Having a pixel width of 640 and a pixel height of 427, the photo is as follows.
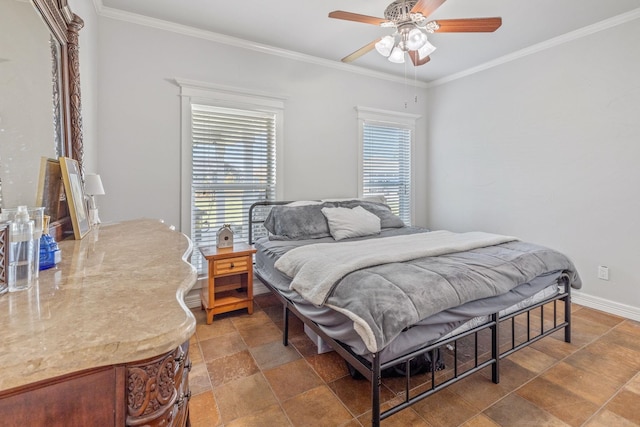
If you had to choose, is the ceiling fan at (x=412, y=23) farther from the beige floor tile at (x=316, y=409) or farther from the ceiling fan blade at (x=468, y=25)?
the beige floor tile at (x=316, y=409)

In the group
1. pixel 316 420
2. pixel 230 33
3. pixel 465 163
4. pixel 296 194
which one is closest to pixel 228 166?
pixel 296 194

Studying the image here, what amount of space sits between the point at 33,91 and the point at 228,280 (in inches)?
84.5

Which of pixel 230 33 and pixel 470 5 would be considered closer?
pixel 470 5

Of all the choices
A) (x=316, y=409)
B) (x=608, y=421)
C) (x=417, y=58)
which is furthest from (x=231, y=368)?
(x=417, y=58)

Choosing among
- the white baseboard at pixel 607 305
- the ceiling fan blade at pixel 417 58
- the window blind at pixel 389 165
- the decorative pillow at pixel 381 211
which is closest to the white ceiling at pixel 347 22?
the ceiling fan blade at pixel 417 58

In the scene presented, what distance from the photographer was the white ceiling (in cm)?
259

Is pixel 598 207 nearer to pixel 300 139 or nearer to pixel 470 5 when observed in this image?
pixel 470 5

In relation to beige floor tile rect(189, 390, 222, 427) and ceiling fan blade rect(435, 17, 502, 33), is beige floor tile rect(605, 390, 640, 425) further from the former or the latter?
ceiling fan blade rect(435, 17, 502, 33)

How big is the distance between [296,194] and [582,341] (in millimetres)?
2932

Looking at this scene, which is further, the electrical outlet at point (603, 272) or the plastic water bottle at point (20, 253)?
the electrical outlet at point (603, 272)

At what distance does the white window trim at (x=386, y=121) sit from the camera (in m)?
4.06

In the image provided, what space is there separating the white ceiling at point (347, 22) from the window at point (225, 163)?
690mm

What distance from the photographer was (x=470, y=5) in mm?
2561

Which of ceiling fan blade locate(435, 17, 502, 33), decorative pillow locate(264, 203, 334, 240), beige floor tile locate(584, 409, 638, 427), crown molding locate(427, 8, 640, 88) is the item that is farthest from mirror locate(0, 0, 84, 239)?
crown molding locate(427, 8, 640, 88)
